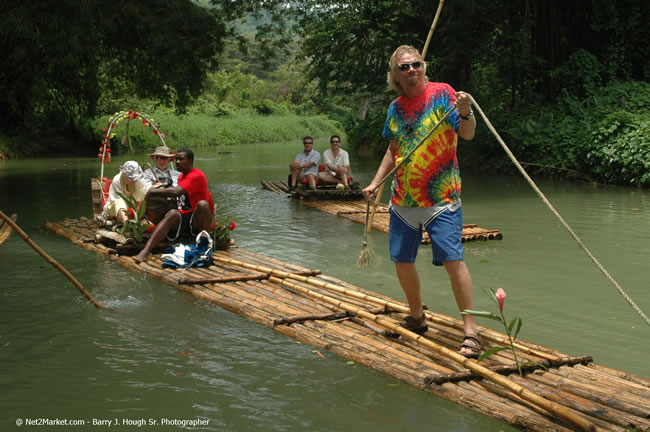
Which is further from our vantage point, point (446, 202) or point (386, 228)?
point (386, 228)

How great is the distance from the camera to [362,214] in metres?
10.5

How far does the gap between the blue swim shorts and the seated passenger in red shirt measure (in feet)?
10.9

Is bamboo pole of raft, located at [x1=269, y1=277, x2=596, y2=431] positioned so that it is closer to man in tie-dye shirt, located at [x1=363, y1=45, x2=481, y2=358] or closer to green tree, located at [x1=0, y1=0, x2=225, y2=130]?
man in tie-dye shirt, located at [x1=363, y1=45, x2=481, y2=358]

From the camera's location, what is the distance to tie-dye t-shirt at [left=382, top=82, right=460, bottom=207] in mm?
4262

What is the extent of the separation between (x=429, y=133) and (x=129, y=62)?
43.3ft

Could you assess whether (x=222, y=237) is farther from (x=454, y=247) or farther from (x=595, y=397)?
(x=595, y=397)

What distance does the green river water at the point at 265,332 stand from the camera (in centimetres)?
373

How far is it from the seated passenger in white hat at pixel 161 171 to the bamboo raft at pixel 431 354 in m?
1.95

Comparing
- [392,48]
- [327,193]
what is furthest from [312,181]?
[392,48]

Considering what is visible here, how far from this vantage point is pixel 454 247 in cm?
420

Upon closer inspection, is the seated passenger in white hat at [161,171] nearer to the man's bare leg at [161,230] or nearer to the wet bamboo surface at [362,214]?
the man's bare leg at [161,230]

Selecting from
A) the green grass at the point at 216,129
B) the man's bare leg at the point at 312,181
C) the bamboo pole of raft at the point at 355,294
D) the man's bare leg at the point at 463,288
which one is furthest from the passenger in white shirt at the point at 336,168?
the green grass at the point at 216,129

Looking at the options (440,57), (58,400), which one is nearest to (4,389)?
A: (58,400)

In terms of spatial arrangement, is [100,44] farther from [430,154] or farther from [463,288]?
[463,288]
